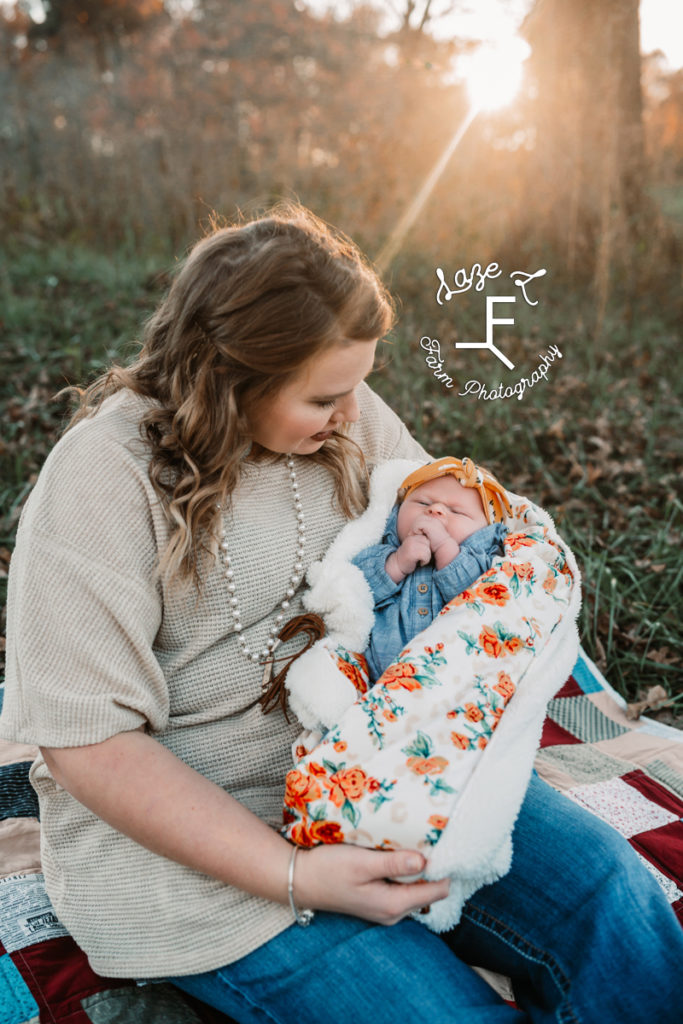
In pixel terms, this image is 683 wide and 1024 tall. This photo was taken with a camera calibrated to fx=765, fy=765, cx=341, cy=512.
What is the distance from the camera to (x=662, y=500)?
413cm

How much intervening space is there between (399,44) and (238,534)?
9.18 m

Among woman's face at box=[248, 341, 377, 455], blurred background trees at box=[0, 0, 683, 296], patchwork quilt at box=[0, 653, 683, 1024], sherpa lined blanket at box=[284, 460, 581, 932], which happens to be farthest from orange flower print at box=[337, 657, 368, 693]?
blurred background trees at box=[0, 0, 683, 296]

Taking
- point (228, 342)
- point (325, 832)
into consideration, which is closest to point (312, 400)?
point (228, 342)

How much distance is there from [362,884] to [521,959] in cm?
45

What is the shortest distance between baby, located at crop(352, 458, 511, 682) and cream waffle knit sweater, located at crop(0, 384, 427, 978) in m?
0.27

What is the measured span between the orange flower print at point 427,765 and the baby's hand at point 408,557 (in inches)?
20.7

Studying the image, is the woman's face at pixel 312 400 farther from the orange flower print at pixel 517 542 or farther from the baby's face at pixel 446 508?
the orange flower print at pixel 517 542

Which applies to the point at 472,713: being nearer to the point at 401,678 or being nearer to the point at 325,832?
the point at 401,678

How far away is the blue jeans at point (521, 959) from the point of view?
50.5 inches

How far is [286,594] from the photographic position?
5.62ft

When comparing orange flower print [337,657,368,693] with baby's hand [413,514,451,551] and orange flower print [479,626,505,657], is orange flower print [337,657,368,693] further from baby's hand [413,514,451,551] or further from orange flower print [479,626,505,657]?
baby's hand [413,514,451,551]

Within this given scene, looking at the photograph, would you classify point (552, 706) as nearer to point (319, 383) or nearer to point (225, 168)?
point (319, 383)

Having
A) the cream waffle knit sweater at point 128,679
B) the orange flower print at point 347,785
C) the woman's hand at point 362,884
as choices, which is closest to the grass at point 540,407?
the cream waffle knit sweater at point 128,679

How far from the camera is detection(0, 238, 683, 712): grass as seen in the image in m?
3.31
